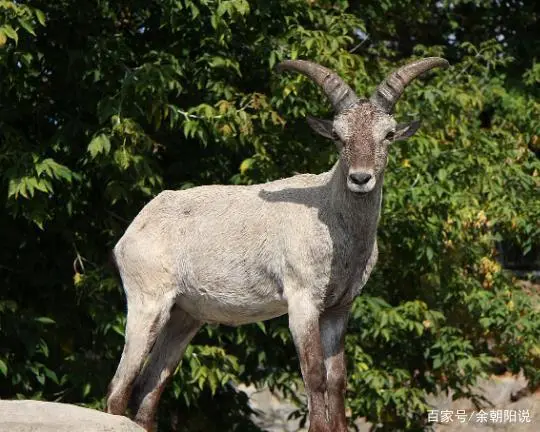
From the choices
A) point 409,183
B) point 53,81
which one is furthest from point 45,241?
point 409,183

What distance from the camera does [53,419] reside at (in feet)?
18.7

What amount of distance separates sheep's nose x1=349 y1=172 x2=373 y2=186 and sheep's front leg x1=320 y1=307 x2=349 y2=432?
980 millimetres

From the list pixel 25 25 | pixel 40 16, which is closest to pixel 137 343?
pixel 25 25

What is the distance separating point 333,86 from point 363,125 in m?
0.44

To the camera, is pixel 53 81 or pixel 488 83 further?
pixel 488 83

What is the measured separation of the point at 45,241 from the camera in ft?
32.0

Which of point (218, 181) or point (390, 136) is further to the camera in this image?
point (218, 181)

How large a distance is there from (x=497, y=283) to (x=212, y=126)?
3.34 m

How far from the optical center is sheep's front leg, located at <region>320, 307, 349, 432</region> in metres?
6.07

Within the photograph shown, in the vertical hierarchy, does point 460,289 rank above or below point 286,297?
below

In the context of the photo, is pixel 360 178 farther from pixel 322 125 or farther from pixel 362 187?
pixel 322 125

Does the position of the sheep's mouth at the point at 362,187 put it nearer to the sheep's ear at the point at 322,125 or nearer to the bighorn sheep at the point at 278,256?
the bighorn sheep at the point at 278,256

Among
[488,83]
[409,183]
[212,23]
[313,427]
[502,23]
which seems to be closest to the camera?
[313,427]

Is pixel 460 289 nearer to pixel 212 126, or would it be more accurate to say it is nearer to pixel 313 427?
pixel 212 126
